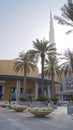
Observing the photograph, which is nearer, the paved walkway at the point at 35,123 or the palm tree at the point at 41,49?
the paved walkway at the point at 35,123

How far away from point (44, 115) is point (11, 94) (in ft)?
209

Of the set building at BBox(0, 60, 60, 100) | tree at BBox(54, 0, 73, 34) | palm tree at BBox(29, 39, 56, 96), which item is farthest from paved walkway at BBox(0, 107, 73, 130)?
building at BBox(0, 60, 60, 100)

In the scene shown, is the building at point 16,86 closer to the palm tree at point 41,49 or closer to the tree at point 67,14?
the palm tree at point 41,49

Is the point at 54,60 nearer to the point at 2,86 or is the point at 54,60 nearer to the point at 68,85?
the point at 2,86

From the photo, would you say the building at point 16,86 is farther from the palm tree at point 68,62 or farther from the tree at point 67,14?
the tree at point 67,14

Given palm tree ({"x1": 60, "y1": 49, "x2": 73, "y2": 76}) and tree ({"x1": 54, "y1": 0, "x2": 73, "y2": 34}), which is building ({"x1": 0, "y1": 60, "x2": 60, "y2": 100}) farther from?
tree ({"x1": 54, "y1": 0, "x2": 73, "y2": 34})

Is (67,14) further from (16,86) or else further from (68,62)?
(16,86)

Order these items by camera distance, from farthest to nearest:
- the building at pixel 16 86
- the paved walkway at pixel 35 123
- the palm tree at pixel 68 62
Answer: the building at pixel 16 86
the palm tree at pixel 68 62
the paved walkway at pixel 35 123

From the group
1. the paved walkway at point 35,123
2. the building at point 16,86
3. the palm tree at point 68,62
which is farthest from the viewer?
the building at point 16,86

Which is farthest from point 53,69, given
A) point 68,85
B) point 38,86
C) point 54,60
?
point 68,85

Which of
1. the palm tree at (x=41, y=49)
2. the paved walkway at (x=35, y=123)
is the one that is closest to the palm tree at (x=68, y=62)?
the palm tree at (x=41, y=49)

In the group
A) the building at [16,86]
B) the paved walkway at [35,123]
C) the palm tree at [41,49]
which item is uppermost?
the palm tree at [41,49]

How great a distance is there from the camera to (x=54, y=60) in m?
51.3

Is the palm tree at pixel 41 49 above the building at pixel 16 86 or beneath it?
above
